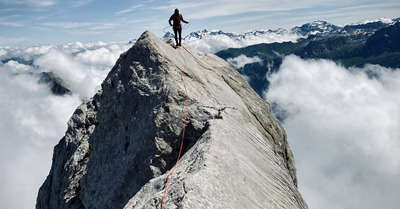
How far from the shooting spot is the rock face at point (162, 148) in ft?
36.1

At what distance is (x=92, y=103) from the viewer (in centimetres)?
2383

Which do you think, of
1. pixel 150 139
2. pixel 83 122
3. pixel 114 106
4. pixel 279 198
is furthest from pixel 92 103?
pixel 279 198

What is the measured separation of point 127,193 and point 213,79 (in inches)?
489

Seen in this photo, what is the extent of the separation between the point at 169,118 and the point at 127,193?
521 cm

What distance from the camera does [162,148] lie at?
16016mm

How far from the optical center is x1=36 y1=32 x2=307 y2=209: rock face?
36.1ft

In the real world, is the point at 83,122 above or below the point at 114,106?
below

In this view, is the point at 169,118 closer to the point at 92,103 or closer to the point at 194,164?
the point at 194,164

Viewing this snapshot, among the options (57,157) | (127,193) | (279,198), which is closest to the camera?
(279,198)

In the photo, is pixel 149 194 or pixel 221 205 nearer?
pixel 221 205

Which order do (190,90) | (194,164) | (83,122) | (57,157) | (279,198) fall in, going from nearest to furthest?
(194,164), (279,198), (190,90), (83,122), (57,157)

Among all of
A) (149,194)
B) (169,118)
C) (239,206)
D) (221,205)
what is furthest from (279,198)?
(169,118)

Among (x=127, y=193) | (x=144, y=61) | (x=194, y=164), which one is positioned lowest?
(x=127, y=193)

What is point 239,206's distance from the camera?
32.3ft
